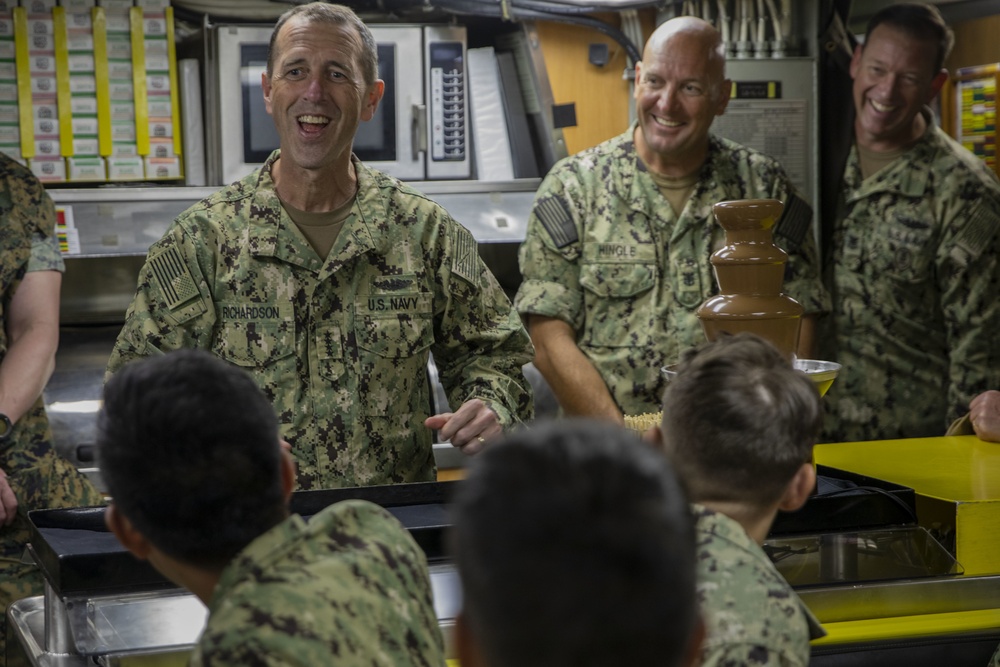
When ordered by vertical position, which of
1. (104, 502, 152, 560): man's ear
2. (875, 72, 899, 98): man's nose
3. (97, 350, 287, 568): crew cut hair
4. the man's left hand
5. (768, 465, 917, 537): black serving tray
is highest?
(875, 72, 899, 98): man's nose

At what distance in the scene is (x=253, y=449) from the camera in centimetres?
109

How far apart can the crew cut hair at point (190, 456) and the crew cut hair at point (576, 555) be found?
42 cm

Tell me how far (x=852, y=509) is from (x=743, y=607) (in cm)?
92

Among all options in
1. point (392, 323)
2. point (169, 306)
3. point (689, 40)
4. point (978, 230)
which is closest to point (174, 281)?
point (169, 306)

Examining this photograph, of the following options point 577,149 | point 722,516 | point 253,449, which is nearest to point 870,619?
point 722,516

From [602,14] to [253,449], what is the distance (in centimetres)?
339

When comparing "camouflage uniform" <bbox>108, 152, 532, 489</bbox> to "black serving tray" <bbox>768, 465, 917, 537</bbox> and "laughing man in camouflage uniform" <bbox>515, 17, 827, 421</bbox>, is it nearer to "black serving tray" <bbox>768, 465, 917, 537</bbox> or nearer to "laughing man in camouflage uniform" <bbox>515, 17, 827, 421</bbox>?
"black serving tray" <bbox>768, 465, 917, 537</bbox>

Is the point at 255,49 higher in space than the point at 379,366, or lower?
higher

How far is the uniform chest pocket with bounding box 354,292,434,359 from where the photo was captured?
2.51 metres

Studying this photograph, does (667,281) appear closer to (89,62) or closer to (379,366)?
(379,366)

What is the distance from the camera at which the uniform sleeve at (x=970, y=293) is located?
3.48 metres

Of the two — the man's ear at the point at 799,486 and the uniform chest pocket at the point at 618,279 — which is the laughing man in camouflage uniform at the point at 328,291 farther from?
the man's ear at the point at 799,486

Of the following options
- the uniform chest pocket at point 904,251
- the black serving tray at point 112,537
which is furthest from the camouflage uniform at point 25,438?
the uniform chest pocket at point 904,251

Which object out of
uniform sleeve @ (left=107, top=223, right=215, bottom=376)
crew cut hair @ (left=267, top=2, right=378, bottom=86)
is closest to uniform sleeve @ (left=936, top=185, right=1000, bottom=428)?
crew cut hair @ (left=267, top=2, right=378, bottom=86)
